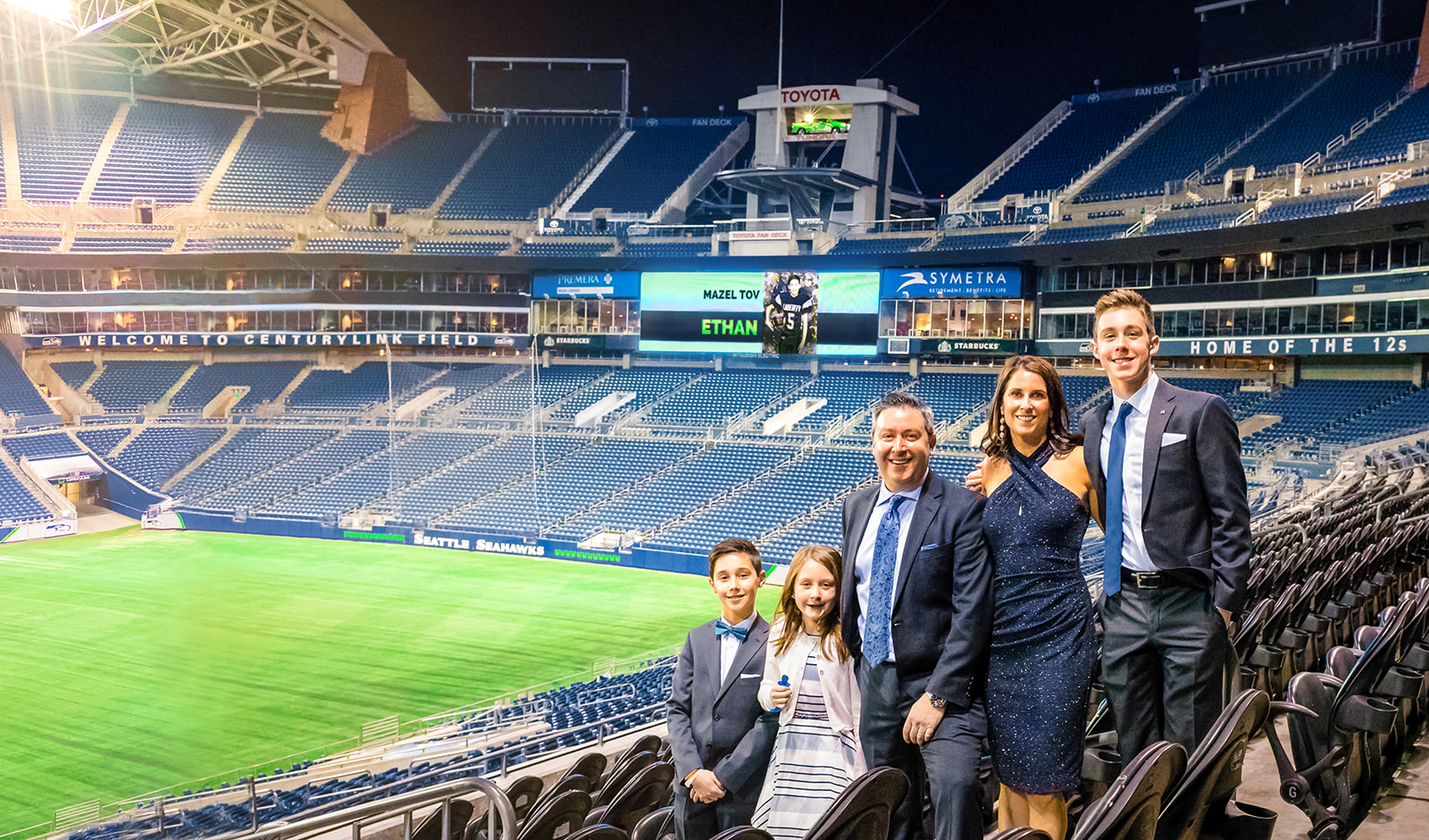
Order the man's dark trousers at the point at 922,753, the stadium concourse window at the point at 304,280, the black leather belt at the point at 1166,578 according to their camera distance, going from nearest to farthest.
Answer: the man's dark trousers at the point at 922,753, the black leather belt at the point at 1166,578, the stadium concourse window at the point at 304,280

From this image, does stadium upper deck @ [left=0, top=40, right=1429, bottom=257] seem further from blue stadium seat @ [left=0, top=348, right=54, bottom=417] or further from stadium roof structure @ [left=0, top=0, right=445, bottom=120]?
blue stadium seat @ [left=0, top=348, right=54, bottom=417]

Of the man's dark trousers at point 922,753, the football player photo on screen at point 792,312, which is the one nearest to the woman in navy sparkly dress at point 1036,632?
the man's dark trousers at point 922,753

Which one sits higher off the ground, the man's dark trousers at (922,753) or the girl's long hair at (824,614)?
the girl's long hair at (824,614)

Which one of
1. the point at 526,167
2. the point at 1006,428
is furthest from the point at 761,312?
the point at 1006,428

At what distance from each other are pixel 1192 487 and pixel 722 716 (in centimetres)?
200

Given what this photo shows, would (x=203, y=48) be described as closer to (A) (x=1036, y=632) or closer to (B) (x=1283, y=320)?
(B) (x=1283, y=320)

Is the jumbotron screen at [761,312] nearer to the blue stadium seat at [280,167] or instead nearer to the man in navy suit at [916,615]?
the blue stadium seat at [280,167]

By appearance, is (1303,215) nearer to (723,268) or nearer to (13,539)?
(723,268)

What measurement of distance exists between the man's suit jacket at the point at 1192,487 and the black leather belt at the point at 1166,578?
0.9 inches

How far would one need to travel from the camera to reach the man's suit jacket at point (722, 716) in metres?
4.04

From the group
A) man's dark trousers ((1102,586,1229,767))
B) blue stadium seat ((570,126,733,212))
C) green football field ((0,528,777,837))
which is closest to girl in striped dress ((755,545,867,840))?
man's dark trousers ((1102,586,1229,767))

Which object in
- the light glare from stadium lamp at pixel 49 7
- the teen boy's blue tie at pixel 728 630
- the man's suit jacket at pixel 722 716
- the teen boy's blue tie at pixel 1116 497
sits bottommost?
the man's suit jacket at pixel 722 716

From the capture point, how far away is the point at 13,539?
34.7 m

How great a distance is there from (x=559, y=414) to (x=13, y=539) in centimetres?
1862
